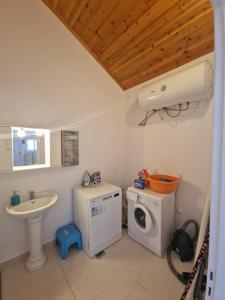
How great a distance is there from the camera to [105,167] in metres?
2.69

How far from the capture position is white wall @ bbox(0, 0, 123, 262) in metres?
1.73

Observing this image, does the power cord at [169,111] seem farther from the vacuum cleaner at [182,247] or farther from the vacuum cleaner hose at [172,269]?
the vacuum cleaner hose at [172,269]

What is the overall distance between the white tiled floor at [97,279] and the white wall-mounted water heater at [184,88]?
6.58 feet

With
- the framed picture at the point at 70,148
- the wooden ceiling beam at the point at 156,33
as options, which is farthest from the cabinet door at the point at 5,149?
the wooden ceiling beam at the point at 156,33

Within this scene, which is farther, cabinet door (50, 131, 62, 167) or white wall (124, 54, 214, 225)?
cabinet door (50, 131, 62, 167)

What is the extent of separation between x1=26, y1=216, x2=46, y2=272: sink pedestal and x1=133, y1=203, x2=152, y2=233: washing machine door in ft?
4.06

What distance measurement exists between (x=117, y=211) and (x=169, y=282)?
0.94 meters

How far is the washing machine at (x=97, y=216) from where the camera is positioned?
1.89 metres

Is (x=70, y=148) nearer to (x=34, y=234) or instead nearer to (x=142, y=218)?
(x=34, y=234)

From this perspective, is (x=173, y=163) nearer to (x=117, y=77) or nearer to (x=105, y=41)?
(x=117, y=77)

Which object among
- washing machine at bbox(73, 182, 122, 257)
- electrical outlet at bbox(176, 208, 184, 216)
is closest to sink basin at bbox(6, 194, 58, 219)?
washing machine at bbox(73, 182, 122, 257)

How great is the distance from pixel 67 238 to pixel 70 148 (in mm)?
1199

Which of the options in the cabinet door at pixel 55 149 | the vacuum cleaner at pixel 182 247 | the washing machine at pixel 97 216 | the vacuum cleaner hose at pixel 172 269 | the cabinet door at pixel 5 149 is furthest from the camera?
the cabinet door at pixel 55 149

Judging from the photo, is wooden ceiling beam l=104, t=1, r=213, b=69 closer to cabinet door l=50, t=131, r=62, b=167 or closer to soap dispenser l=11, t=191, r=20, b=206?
cabinet door l=50, t=131, r=62, b=167
